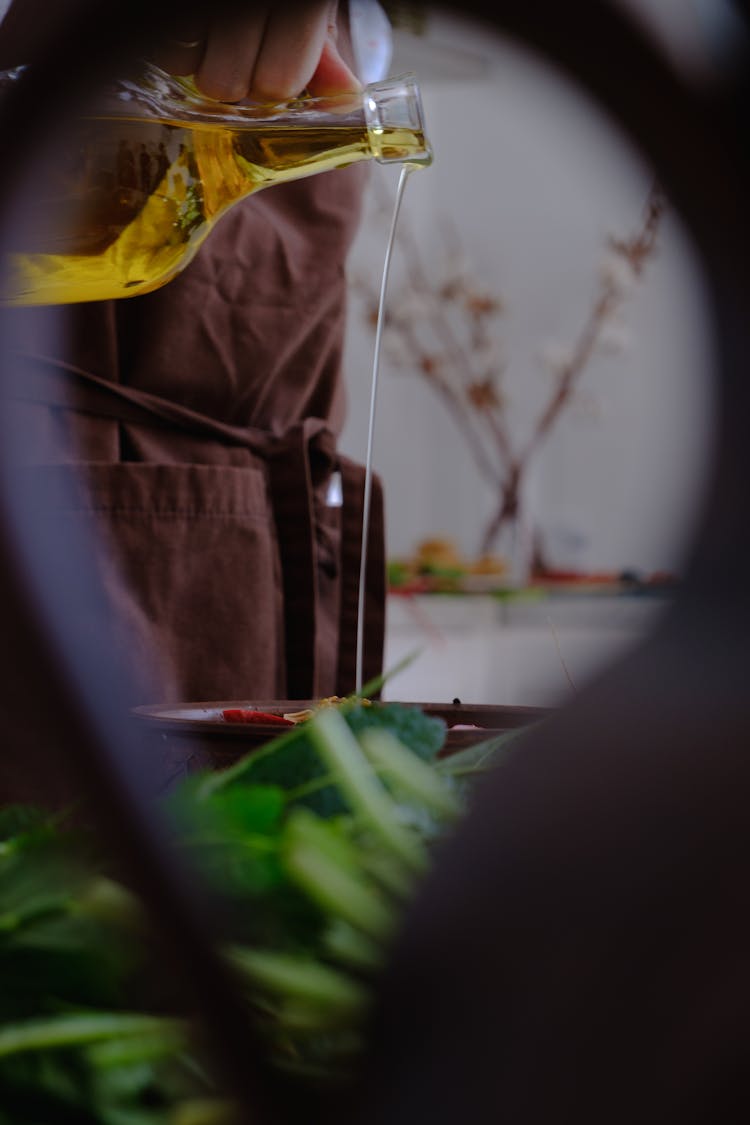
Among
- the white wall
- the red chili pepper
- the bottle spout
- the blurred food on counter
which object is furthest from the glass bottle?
the white wall

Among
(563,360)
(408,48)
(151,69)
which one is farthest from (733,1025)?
(408,48)

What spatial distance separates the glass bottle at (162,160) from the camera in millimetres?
366

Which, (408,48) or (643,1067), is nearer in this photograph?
(643,1067)

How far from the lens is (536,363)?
11.0 feet

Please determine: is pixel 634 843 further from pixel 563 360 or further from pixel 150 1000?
pixel 563 360

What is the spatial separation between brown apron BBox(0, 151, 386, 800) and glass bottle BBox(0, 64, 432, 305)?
0.59 feet

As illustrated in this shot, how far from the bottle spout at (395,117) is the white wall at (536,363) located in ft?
9.48

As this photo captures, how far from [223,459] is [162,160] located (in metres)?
0.28

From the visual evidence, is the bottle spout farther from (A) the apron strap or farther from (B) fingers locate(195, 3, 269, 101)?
(A) the apron strap

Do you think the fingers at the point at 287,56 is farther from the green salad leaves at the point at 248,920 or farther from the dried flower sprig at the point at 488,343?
the dried flower sprig at the point at 488,343

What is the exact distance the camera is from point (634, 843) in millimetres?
119

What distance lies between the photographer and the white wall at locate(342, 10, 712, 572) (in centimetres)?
349

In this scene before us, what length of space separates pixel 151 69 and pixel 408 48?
2.60 metres

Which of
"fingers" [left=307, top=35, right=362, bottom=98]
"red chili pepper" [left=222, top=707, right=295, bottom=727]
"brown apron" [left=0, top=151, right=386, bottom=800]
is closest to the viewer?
"red chili pepper" [left=222, top=707, right=295, bottom=727]
